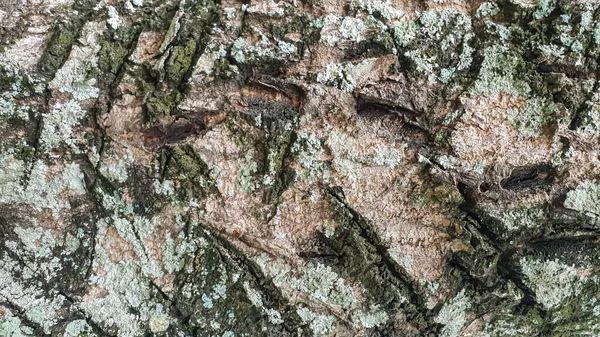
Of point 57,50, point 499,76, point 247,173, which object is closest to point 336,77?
point 247,173

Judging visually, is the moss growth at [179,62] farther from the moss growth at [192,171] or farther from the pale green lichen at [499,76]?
the pale green lichen at [499,76]

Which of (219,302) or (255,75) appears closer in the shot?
(255,75)

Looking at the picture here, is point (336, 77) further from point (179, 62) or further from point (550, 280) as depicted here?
point (550, 280)

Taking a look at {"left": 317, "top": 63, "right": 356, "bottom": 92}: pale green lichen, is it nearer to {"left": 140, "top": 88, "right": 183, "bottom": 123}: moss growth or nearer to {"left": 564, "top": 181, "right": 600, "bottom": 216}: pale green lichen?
{"left": 140, "top": 88, "right": 183, "bottom": 123}: moss growth

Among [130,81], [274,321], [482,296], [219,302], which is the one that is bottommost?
[482,296]

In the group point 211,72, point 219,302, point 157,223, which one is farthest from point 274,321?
point 211,72

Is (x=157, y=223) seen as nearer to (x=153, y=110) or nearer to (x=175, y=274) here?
(x=175, y=274)

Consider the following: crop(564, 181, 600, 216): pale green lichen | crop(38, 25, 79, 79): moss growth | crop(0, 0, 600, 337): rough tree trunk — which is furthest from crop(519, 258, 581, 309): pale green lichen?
crop(38, 25, 79, 79): moss growth

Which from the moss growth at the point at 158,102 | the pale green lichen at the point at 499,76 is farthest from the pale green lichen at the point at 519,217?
the moss growth at the point at 158,102
